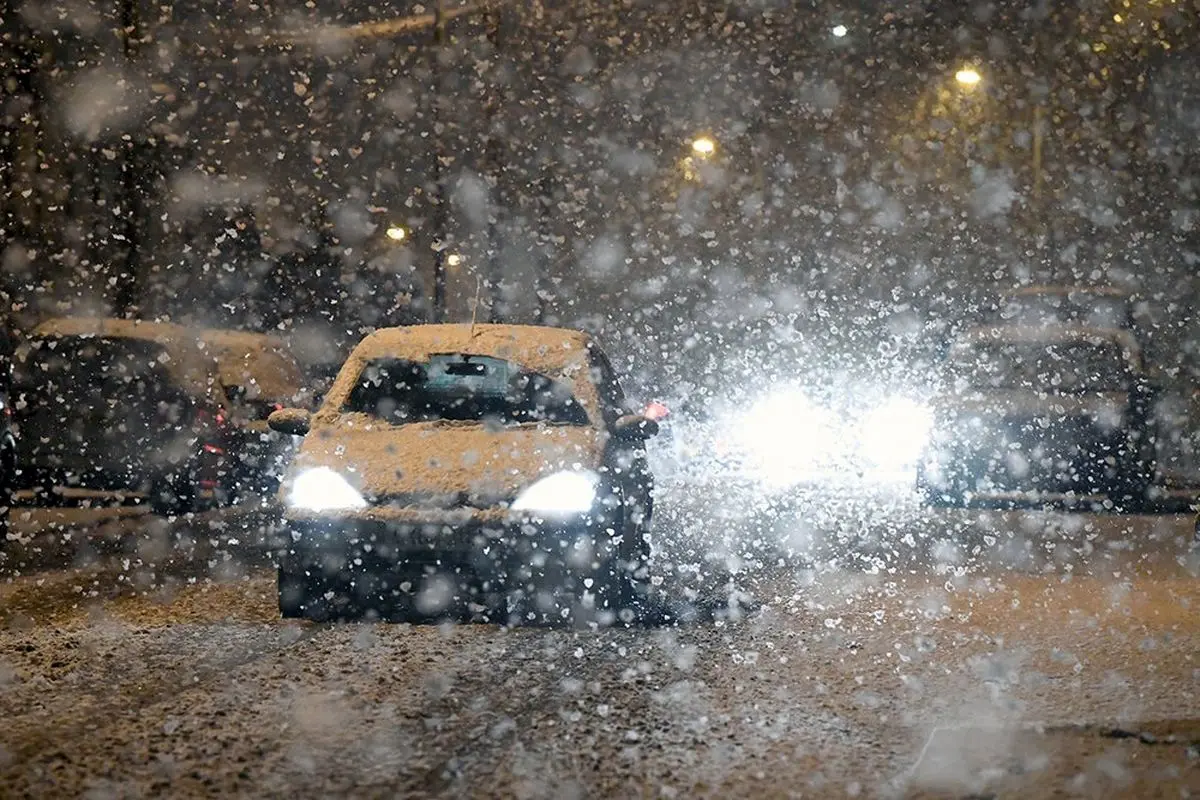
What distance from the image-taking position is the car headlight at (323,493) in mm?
6922

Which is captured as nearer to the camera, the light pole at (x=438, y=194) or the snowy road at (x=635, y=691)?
the snowy road at (x=635, y=691)

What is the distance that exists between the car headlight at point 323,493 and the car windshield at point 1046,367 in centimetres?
1009

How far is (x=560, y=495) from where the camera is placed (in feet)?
22.9

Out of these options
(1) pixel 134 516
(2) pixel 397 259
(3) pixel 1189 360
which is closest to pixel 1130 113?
(3) pixel 1189 360

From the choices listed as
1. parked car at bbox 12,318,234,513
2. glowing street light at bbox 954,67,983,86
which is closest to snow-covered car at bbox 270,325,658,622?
parked car at bbox 12,318,234,513

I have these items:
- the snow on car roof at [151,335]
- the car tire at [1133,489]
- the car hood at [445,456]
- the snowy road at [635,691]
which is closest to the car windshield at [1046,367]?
the car tire at [1133,489]

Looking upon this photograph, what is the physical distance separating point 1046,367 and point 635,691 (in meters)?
11.2

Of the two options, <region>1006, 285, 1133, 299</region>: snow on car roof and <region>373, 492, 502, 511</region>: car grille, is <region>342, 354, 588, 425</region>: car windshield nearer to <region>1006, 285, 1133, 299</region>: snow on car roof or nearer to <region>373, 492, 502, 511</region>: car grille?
<region>373, 492, 502, 511</region>: car grille

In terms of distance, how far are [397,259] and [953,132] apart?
22.0m

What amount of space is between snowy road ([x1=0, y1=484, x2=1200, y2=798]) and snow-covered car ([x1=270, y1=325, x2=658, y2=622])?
0.24 meters

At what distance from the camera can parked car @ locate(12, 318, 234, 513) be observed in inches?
484

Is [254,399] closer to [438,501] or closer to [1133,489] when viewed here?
[438,501]

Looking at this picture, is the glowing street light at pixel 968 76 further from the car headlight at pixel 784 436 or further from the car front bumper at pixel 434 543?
the car front bumper at pixel 434 543

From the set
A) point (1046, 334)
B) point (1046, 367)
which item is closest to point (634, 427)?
point (1046, 367)
